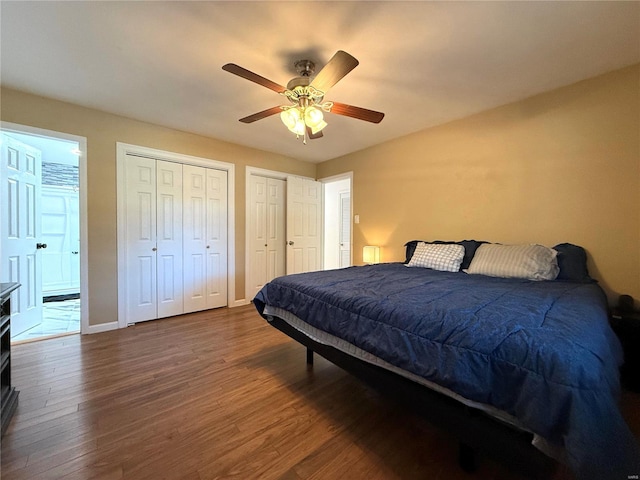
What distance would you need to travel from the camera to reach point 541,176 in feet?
7.81

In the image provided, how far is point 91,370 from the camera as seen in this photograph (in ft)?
6.65

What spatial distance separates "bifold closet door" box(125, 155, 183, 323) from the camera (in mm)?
3062

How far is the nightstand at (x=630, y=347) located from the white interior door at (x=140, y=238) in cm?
444

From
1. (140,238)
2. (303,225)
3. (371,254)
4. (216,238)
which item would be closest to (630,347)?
(371,254)

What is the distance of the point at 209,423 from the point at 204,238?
260 centimetres

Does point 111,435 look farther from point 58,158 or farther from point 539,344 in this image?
point 58,158

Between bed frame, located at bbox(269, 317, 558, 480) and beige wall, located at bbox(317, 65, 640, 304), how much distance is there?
6.81 ft

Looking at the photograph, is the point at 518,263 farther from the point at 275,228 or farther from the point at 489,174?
the point at 275,228

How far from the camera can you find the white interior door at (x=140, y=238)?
3.04m

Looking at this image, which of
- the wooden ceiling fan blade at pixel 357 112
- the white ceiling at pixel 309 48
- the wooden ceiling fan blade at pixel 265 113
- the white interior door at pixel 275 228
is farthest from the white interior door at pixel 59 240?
the wooden ceiling fan blade at pixel 357 112

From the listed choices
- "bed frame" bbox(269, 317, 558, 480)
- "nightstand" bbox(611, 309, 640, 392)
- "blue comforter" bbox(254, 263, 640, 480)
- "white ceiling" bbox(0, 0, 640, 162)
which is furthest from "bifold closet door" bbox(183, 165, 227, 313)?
"nightstand" bbox(611, 309, 640, 392)

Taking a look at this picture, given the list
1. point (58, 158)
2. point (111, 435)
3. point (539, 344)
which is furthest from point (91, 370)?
point (58, 158)

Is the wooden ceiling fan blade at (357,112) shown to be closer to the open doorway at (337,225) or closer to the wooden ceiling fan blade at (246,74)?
the wooden ceiling fan blade at (246,74)

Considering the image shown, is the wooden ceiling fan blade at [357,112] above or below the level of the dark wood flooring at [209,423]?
above
